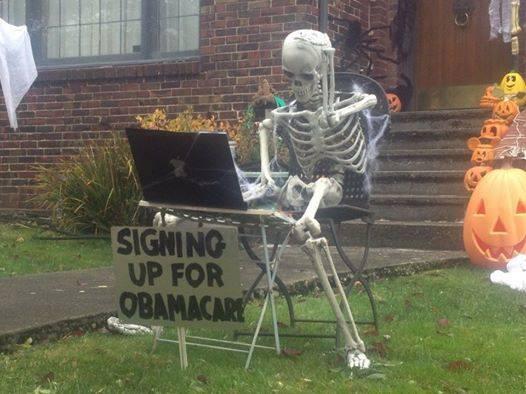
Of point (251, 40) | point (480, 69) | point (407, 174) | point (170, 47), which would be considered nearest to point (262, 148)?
point (407, 174)

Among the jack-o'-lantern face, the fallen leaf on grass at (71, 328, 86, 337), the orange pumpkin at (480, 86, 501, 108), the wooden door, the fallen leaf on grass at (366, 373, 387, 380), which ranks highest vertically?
the wooden door

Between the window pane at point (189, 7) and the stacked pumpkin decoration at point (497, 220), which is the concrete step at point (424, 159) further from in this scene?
the window pane at point (189, 7)

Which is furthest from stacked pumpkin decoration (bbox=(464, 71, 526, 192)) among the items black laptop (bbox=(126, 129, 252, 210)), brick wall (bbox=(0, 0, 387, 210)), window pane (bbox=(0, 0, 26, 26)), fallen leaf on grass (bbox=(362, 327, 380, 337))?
window pane (bbox=(0, 0, 26, 26))

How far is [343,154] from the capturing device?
452 cm

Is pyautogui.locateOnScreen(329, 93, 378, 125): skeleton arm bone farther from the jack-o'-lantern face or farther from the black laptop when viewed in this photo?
the jack-o'-lantern face

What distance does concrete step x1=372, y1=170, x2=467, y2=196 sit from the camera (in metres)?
9.22

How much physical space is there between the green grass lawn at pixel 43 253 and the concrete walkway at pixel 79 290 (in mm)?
658

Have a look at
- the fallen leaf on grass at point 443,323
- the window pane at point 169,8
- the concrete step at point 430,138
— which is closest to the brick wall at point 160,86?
the window pane at point 169,8

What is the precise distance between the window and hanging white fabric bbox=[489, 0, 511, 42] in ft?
10.6

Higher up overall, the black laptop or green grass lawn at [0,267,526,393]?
the black laptop

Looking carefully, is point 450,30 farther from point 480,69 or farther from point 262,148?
point 262,148

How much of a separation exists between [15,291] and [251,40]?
4904 millimetres

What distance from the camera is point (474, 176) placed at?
8398mm

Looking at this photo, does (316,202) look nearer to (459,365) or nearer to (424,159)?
(459,365)
